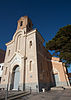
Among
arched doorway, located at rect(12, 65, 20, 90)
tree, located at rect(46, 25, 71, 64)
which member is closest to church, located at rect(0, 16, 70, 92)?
arched doorway, located at rect(12, 65, 20, 90)

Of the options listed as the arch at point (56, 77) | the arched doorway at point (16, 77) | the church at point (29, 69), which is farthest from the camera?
the arch at point (56, 77)

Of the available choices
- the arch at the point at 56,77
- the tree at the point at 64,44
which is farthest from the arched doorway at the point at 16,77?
the arch at the point at 56,77

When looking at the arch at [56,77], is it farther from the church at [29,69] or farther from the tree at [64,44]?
the tree at [64,44]

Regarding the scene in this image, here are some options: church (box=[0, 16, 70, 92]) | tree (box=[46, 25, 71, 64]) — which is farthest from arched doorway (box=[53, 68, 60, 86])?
tree (box=[46, 25, 71, 64])

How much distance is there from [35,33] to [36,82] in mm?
10360

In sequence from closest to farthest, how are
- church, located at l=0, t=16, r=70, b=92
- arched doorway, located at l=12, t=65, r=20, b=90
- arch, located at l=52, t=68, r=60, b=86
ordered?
church, located at l=0, t=16, r=70, b=92
arched doorway, located at l=12, t=65, r=20, b=90
arch, located at l=52, t=68, r=60, b=86

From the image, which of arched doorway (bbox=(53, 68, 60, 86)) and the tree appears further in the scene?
arched doorway (bbox=(53, 68, 60, 86))

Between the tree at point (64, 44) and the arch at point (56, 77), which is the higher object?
the tree at point (64, 44)

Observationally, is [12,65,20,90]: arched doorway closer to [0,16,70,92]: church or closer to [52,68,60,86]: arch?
[0,16,70,92]: church

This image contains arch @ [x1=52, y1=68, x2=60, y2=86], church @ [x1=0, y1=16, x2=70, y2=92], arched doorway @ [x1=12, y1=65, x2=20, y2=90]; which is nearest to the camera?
church @ [x1=0, y1=16, x2=70, y2=92]

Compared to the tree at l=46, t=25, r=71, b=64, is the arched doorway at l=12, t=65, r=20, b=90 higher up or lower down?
lower down

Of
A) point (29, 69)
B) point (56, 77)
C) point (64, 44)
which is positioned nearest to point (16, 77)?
point (29, 69)

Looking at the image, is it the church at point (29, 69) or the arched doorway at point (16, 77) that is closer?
the church at point (29, 69)

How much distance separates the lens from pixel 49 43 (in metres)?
13.9
